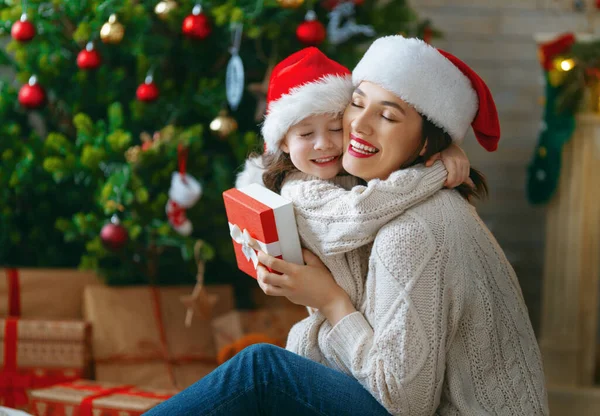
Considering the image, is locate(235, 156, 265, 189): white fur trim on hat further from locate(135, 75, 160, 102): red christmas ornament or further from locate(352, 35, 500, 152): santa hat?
locate(135, 75, 160, 102): red christmas ornament

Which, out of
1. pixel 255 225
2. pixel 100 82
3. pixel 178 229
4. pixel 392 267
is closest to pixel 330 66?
pixel 255 225

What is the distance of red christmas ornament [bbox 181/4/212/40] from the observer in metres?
2.30

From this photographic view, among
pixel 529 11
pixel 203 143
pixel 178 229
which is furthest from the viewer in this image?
pixel 529 11

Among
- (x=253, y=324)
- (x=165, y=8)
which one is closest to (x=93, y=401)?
(x=253, y=324)

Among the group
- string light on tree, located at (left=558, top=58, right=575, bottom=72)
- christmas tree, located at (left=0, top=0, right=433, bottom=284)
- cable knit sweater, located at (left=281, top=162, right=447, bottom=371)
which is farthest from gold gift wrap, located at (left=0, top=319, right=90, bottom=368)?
string light on tree, located at (left=558, top=58, right=575, bottom=72)

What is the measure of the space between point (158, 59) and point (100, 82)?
264mm

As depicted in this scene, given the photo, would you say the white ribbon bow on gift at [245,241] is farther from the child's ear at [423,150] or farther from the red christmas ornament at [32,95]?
the red christmas ornament at [32,95]

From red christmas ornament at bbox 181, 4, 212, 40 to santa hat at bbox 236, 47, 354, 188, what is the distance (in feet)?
2.55

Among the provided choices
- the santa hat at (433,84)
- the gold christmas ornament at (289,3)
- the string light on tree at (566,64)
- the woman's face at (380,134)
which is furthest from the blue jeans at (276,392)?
the string light on tree at (566,64)

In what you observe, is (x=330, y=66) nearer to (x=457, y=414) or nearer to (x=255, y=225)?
A: (x=255, y=225)

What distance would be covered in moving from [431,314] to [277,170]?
1.71 feet

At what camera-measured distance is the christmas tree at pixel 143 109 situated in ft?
7.66

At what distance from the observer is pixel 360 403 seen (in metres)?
1.26

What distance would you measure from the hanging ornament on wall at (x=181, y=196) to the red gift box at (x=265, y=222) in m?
0.86
